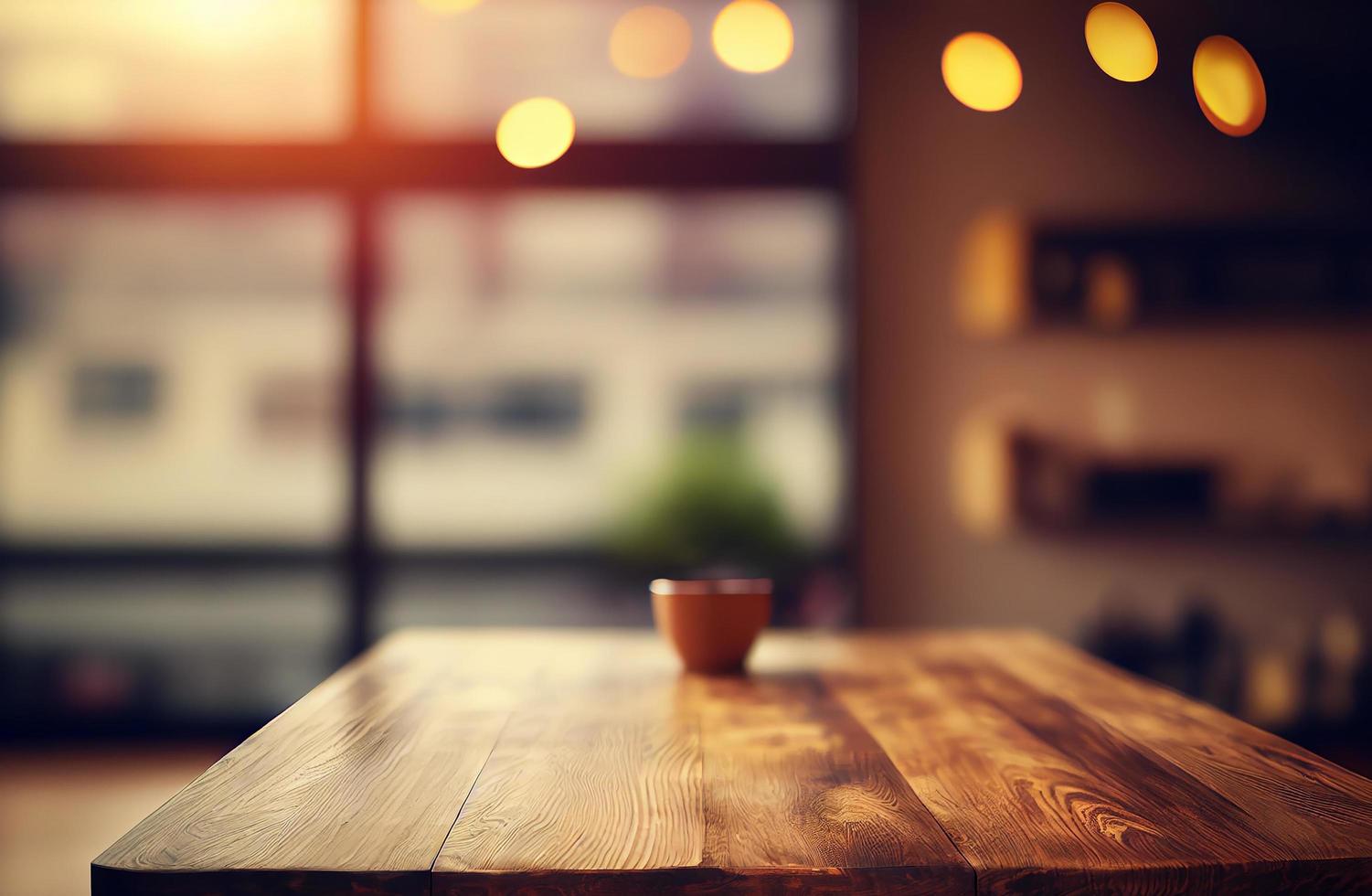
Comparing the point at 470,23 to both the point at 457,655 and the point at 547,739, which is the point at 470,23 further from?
the point at 547,739

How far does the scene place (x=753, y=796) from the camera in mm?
855

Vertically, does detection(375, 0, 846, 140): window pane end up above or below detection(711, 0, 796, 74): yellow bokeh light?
above

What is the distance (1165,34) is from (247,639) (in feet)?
12.4

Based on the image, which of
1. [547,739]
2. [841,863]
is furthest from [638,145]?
[841,863]

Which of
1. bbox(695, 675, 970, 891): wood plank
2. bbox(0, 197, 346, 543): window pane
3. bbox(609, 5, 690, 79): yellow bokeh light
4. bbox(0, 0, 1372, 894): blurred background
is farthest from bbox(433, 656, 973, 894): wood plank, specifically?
bbox(0, 197, 346, 543): window pane

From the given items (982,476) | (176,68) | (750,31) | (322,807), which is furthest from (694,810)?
(176,68)

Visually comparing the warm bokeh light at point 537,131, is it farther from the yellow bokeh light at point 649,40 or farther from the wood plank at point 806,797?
the wood plank at point 806,797

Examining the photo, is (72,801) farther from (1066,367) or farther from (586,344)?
(1066,367)

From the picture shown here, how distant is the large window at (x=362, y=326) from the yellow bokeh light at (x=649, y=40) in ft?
5.72

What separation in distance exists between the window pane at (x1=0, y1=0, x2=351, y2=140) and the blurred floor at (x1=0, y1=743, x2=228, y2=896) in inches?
81.9

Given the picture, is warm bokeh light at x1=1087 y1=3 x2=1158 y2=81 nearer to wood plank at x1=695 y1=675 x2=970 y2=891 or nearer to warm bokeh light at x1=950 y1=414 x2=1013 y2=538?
wood plank at x1=695 y1=675 x2=970 y2=891

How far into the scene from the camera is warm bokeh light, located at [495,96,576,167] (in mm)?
1826

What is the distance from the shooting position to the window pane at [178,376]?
3604mm

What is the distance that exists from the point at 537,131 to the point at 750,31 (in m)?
0.41
